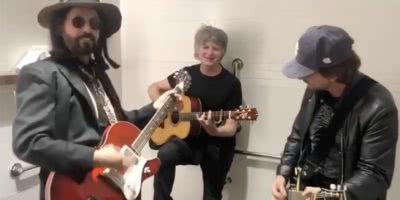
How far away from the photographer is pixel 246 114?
8.26ft

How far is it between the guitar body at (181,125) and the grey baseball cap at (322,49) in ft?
3.22

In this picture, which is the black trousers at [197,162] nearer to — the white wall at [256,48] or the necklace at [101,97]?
the white wall at [256,48]

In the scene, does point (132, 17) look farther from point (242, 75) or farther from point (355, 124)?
point (355, 124)

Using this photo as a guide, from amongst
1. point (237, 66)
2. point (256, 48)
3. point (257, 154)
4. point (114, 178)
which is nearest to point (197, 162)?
point (257, 154)

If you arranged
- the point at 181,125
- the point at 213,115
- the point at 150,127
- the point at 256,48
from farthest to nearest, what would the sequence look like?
1. the point at 256,48
2. the point at 181,125
3. the point at 213,115
4. the point at 150,127

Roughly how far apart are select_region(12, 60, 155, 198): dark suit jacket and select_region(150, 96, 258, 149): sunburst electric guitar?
93cm

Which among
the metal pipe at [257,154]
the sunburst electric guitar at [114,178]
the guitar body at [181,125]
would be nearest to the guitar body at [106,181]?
the sunburst electric guitar at [114,178]

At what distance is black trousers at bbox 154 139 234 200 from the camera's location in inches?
106

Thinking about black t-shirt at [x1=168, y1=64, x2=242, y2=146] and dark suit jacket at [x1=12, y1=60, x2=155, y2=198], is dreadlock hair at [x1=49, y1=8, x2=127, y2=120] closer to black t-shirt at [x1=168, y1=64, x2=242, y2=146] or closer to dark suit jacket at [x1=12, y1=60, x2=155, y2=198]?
dark suit jacket at [x1=12, y1=60, x2=155, y2=198]

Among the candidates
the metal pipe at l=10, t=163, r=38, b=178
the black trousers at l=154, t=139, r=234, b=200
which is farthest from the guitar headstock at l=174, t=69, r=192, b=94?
the metal pipe at l=10, t=163, r=38, b=178

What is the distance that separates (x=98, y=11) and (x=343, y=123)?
1.15m

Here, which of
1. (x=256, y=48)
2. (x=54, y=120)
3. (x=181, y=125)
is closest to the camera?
(x=54, y=120)

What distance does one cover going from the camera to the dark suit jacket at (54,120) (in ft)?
5.16

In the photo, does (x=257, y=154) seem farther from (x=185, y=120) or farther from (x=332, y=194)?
(x=332, y=194)
